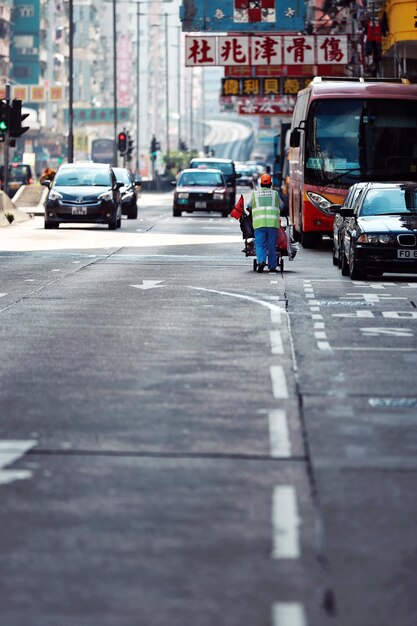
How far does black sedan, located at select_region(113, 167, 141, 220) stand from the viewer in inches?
2156

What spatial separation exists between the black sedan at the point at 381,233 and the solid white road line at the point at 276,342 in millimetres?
8610

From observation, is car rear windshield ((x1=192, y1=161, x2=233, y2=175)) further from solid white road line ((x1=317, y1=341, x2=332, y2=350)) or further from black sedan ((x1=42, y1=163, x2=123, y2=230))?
solid white road line ((x1=317, y1=341, x2=332, y2=350))

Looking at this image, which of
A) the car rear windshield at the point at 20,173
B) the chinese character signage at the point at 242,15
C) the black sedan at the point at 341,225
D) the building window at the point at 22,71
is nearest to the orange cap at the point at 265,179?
the black sedan at the point at 341,225

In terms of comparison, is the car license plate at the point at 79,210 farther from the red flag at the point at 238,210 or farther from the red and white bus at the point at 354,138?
the red flag at the point at 238,210

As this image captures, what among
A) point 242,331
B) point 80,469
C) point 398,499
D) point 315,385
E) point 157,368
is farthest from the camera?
point 242,331

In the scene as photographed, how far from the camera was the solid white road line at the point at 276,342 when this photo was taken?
50.3 ft

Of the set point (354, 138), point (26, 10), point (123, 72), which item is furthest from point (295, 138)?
point (123, 72)

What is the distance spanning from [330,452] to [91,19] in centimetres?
17887

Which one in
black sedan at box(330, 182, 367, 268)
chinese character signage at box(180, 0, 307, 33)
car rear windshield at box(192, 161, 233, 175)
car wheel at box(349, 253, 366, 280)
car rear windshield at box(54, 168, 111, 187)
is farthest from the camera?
car rear windshield at box(192, 161, 233, 175)

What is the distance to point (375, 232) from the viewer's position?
83.8ft

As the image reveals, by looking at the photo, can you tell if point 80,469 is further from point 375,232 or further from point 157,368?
point 375,232

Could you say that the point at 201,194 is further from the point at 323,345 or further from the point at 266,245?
the point at 323,345

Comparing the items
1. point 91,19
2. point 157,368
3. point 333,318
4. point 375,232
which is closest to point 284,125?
point 375,232

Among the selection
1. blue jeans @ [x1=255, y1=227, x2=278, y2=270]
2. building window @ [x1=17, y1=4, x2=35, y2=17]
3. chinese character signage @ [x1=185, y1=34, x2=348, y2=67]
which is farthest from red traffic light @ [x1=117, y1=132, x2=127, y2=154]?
blue jeans @ [x1=255, y1=227, x2=278, y2=270]
